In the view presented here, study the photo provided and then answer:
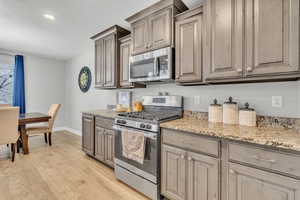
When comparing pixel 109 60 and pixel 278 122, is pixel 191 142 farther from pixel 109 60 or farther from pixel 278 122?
pixel 109 60

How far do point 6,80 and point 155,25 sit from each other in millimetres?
4954

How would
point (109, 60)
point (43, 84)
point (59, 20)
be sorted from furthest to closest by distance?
point (43, 84) < point (109, 60) < point (59, 20)

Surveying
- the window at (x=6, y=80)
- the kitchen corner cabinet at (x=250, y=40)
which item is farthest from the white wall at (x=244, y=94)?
the window at (x=6, y=80)

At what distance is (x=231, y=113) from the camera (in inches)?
70.3

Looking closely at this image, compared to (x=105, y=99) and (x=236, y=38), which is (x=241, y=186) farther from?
(x=105, y=99)

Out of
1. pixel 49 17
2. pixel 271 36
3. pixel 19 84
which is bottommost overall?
pixel 19 84

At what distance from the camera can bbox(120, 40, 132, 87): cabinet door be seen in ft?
9.16

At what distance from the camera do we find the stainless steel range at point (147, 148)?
1833mm

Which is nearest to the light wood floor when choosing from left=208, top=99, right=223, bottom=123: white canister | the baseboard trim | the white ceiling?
left=208, top=99, right=223, bottom=123: white canister

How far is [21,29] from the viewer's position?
119 inches

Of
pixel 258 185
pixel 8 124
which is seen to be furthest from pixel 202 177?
pixel 8 124

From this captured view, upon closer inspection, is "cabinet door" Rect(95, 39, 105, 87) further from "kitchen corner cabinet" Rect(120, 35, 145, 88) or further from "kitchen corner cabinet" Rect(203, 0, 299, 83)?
"kitchen corner cabinet" Rect(203, 0, 299, 83)

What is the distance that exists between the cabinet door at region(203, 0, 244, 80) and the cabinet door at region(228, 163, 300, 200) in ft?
2.87

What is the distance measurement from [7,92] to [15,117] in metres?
2.53
